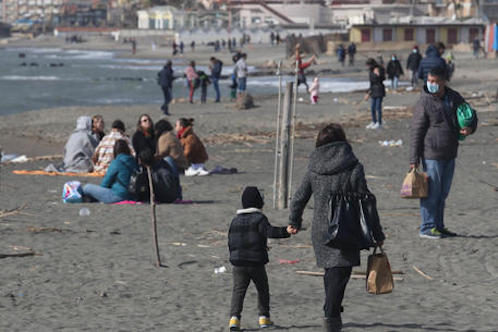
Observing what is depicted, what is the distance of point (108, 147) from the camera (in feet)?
47.9

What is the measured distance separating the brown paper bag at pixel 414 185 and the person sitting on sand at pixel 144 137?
5.56m

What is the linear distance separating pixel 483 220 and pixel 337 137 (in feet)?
18.0

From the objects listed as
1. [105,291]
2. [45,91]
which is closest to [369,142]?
[105,291]

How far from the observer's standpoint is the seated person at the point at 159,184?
12.2 meters

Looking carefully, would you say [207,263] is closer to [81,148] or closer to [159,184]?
[159,184]

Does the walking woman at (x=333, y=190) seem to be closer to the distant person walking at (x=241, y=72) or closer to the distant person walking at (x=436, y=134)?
the distant person walking at (x=436, y=134)

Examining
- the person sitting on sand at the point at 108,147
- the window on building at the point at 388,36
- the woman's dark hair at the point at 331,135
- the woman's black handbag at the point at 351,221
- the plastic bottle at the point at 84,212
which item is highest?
the window on building at the point at 388,36

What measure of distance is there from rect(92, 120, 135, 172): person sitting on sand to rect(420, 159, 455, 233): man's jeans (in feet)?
17.2

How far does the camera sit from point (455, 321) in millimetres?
6930

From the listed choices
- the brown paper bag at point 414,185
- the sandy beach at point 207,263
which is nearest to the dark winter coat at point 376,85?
the sandy beach at point 207,263

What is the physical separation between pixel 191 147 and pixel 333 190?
383 inches

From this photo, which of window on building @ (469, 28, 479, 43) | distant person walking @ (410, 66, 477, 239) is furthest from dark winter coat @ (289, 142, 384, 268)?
window on building @ (469, 28, 479, 43)

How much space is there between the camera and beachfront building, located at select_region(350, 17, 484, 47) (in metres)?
88.1

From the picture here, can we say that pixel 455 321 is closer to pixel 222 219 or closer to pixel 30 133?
pixel 222 219
